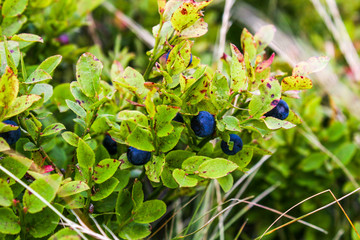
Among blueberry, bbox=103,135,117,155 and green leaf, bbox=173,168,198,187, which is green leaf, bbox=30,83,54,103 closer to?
blueberry, bbox=103,135,117,155

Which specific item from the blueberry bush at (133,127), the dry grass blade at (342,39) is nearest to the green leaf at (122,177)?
the blueberry bush at (133,127)

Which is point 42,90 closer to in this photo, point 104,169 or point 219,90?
point 104,169

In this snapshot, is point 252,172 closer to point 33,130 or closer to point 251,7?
point 33,130

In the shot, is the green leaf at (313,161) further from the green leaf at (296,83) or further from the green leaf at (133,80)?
the green leaf at (133,80)

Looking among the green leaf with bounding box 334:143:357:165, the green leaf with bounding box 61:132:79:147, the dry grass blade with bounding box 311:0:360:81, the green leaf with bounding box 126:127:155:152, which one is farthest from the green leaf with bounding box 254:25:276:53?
the dry grass blade with bounding box 311:0:360:81

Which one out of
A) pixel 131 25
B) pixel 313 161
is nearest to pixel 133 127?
pixel 313 161
